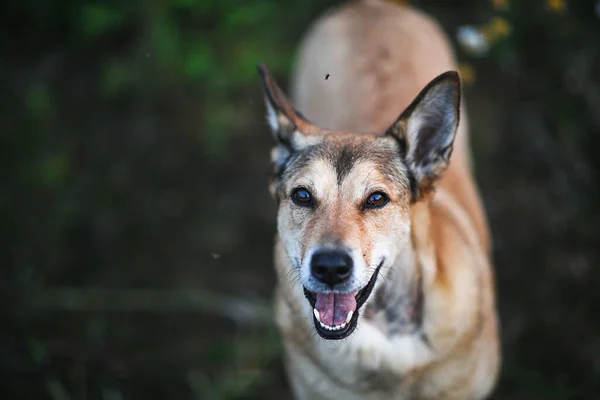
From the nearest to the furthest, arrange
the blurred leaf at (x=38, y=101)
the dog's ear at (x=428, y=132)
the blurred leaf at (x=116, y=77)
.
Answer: the dog's ear at (x=428, y=132) → the blurred leaf at (x=116, y=77) → the blurred leaf at (x=38, y=101)

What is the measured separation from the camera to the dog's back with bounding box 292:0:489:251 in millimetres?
3947

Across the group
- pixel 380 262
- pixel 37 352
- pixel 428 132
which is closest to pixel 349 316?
pixel 380 262

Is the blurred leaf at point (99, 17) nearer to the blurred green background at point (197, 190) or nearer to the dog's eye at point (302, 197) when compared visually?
the blurred green background at point (197, 190)

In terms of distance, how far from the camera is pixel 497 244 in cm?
494

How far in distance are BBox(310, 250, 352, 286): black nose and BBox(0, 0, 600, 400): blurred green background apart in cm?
216

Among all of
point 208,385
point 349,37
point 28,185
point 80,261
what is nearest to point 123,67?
point 28,185

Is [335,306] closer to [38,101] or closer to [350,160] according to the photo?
[350,160]

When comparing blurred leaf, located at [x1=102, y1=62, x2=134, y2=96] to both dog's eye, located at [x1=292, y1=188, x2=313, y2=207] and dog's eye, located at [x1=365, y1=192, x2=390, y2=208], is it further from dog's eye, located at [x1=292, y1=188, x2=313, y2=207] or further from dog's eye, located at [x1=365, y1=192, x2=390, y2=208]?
dog's eye, located at [x1=365, y1=192, x2=390, y2=208]

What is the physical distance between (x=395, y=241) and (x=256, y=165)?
298 cm

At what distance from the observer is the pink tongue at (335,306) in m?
2.67

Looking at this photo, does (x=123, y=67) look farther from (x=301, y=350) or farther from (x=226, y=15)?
(x=301, y=350)

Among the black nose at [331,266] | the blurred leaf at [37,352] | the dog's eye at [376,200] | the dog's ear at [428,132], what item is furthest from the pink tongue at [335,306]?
the blurred leaf at [37,352]

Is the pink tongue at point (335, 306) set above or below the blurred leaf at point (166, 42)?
below

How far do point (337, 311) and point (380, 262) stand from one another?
29cm
